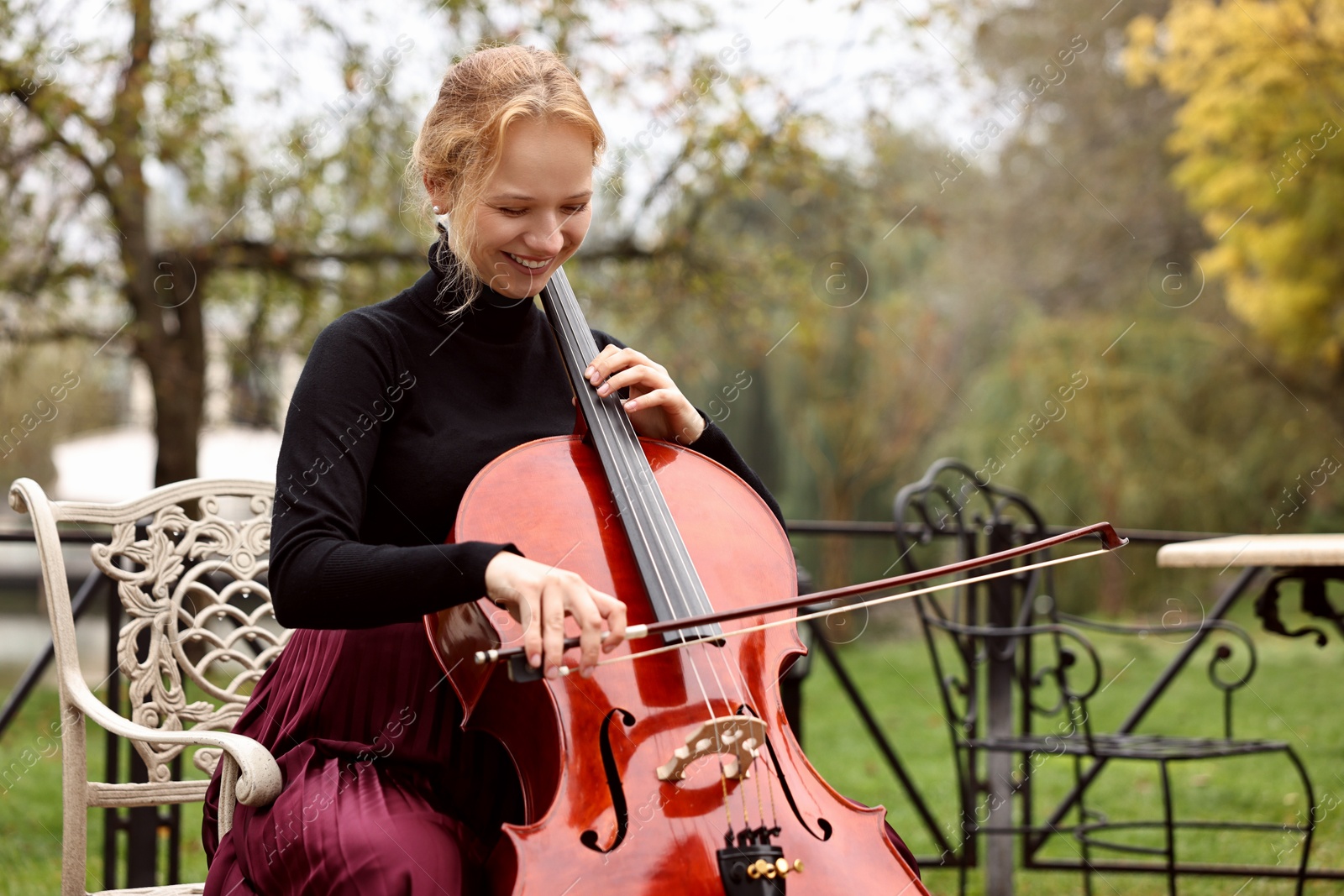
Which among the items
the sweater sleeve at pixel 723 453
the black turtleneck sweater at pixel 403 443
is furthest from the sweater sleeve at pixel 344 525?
the sweater sleeve at pixel 723 453

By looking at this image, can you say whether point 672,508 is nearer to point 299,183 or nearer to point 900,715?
point 299,183

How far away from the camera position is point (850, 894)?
119 centimetres

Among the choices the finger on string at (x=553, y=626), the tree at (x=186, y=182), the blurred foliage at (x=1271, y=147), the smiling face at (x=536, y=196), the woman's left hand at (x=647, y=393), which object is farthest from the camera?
the blurred foliage at (x=1271, y=147)

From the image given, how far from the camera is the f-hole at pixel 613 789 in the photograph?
117 cm

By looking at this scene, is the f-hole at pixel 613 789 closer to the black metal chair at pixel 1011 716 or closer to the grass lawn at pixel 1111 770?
the black metal chair at pixel 1011 716

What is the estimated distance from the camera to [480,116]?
1.50 m

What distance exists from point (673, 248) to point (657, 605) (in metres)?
4.31

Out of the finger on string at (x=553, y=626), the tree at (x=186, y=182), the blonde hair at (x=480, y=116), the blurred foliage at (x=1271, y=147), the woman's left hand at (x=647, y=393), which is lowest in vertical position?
the finger on string at (x=553, y=626)

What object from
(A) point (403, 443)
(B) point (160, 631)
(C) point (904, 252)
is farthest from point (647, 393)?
(C) point (904, 252)

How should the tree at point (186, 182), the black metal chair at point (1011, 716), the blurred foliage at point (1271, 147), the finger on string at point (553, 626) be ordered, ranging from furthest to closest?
the blurred foliage at point (1271, 147) → the tree at point (186, 182) → the black metal chair at point (1011, 716) → the finger on string at point (553, 626)

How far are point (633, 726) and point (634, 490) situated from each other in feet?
1.11

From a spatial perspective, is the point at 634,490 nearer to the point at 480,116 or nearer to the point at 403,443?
the point at 403,443

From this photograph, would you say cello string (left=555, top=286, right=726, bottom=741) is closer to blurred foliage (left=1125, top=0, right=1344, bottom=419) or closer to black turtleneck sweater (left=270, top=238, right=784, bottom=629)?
black turtleneck sweater (left=270, top=238, right=784, bottom=629)

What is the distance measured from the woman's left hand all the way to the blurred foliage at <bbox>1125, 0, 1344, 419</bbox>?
22.8 feet
